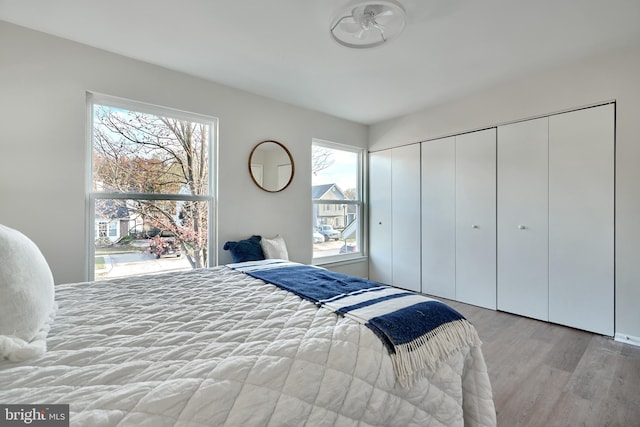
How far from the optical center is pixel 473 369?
1342mm

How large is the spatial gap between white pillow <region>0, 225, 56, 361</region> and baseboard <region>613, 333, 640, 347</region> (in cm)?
388

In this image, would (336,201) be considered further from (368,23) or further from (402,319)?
(402,319)

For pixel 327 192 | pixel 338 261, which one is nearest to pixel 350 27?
pixel 327 192

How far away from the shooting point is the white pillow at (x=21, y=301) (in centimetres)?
90

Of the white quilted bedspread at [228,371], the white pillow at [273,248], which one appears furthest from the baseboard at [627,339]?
the white pillow at [273,248]

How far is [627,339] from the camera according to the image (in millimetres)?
2475

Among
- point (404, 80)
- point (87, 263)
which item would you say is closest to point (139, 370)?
point (87, 263)

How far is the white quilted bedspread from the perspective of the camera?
75 cm

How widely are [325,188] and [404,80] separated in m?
1.74

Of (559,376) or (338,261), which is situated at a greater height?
(338,261)

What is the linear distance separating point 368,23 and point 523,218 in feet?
8.24

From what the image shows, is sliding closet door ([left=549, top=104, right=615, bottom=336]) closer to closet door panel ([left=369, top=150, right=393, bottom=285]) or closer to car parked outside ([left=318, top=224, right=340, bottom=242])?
closet door panel ([left=369, top=150, right=393, bottom=285])

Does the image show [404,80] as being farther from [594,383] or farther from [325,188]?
[594,383]

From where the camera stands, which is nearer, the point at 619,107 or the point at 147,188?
the point at 619,107
